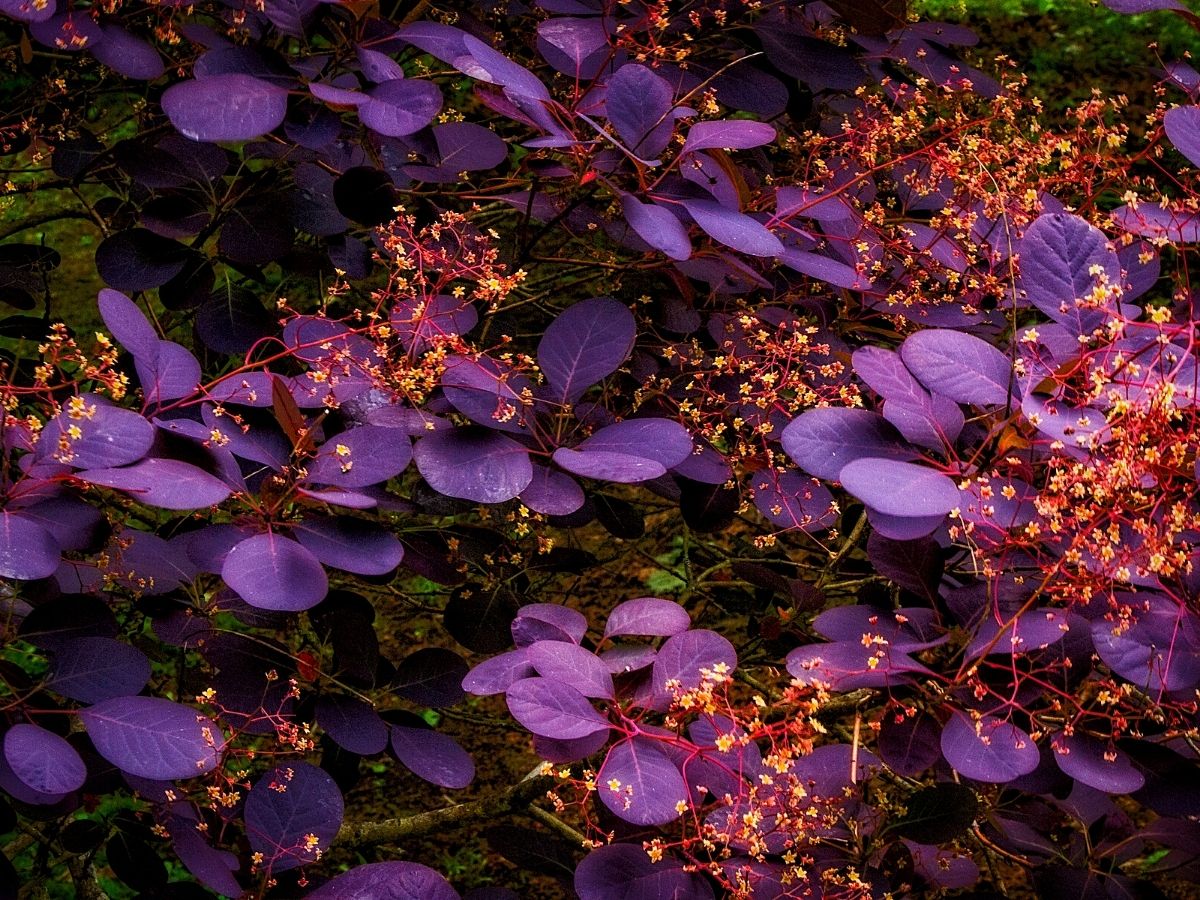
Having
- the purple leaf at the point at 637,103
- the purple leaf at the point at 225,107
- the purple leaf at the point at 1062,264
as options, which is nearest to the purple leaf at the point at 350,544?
the purple leaf at the point at 225,107

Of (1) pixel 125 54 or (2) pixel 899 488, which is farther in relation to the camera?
(1) pixel 125 54

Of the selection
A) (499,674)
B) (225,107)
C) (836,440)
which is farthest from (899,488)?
(225,107)

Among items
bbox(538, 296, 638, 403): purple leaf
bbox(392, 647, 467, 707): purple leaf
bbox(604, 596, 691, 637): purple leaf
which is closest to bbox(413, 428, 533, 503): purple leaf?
bbox(538, 296, 638, 403): purple leaf

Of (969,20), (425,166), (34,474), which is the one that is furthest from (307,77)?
(969,20)

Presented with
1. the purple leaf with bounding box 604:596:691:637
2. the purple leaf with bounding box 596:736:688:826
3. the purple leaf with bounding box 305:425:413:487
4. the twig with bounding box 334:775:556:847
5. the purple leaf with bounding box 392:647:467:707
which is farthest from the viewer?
the twig with bounding box 334:775:556:847

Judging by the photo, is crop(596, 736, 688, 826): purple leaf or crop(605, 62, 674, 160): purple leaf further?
crop(605, 62, 674, 160): purple leaf

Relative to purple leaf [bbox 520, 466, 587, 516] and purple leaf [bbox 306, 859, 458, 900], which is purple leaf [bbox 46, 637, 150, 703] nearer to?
purple leaf [bbox 306, 859, 458, 900]

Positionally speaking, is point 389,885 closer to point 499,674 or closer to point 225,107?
point 499,674

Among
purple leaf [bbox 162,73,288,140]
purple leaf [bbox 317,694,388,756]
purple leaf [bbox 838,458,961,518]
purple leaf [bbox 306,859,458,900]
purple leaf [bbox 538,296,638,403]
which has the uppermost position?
purple leaf [bbox 162,73,288,140]
